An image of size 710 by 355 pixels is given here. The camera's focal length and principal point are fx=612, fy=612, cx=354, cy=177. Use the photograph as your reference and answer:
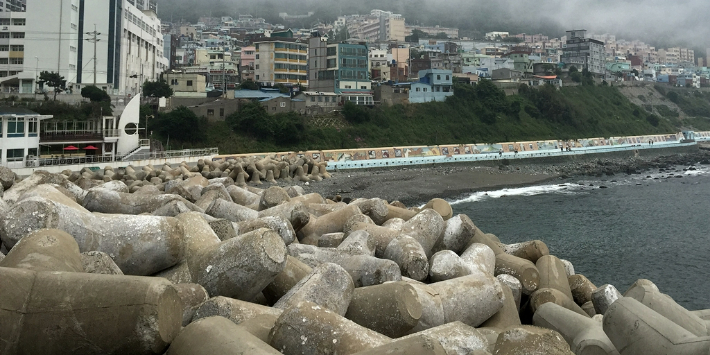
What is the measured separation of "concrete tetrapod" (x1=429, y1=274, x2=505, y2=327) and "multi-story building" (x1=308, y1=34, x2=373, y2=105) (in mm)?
71350

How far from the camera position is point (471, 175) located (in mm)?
57000

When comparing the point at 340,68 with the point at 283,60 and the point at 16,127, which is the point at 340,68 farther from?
the point at 16,127

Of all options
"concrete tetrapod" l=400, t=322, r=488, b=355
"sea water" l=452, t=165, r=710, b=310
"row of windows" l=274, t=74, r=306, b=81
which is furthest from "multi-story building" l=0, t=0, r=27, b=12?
"concrete tetrapod" l=400, t=322, r=488, b=355

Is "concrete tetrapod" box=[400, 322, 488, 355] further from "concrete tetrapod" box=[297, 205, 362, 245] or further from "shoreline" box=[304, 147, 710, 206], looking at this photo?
"shoreline" box=[304, 147, 710, 206]

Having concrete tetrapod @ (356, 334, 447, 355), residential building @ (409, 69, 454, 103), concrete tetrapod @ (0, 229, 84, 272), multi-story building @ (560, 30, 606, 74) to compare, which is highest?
multi-story building @ (560, 30, 606, 74)

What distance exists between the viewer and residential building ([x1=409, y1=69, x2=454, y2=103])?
82.5m

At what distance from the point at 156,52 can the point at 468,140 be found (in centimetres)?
4455

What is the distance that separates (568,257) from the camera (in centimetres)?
2545

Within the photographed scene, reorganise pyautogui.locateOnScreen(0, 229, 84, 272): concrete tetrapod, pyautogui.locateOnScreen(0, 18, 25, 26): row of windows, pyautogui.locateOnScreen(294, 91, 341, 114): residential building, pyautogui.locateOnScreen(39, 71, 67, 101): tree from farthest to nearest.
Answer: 1. pyautogui.locateOnScreen(294, 91, 341, 114): residential building
2. pyautogui.locateOnScreen(0, 18, 25, 26): row of windows
3. pyautogui.locateOnScreen(39, 71, 67, 101): tree
4. pyautogui.locateOnScreen(0, 229, 84, 272): concrete tetrapod

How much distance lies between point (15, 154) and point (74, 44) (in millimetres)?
29820

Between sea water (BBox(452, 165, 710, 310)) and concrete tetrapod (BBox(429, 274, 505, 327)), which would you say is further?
sea water (BBox(452, 165, 710, 310))

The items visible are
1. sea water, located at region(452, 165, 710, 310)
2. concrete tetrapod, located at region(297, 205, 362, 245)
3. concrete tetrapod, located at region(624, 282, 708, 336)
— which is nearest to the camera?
concrete tetrapod, located at region(624, 282, 708, 336)

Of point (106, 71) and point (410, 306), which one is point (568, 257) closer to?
point (410, 306)

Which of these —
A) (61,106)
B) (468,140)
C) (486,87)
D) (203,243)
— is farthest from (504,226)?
(486,87)
